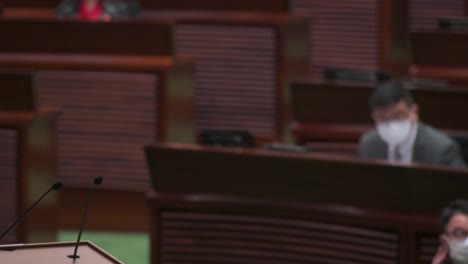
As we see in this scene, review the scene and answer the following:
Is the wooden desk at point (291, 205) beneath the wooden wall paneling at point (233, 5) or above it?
beneath

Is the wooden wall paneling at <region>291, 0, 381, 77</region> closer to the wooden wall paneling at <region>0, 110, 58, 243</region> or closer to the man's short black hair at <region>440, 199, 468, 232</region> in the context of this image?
the wooden wall paneling at <region>0, 110, 58, 243</region>

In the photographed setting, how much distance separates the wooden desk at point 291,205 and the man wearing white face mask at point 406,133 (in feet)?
0.91

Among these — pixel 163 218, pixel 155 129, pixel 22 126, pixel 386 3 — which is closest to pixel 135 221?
pixel 155 129

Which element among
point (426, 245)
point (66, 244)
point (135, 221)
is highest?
point (66, 244)

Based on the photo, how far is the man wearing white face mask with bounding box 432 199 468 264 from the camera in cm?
254

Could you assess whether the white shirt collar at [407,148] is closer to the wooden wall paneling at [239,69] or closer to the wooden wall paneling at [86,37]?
the wooden wall paneling at [86,37]

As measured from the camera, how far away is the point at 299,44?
4.93 metres

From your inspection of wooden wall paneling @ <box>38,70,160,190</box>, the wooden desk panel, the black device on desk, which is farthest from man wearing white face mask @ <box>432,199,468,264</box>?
wooden wall paneling @ <box>38,70,160,190</box>

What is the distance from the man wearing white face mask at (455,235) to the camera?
100.0 inches

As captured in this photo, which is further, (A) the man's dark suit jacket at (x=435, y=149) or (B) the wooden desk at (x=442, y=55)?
(B) the wooden desk at (x=442, y=55)

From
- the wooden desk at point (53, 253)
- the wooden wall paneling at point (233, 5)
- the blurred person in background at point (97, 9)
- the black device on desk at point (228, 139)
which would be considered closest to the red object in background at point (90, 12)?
the blurred person in background at point (97, 9)

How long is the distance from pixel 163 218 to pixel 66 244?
120 centimetres

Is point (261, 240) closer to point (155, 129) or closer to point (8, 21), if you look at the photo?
point (155, 129)

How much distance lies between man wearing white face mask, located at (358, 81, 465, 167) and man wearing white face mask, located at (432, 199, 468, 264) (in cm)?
61
